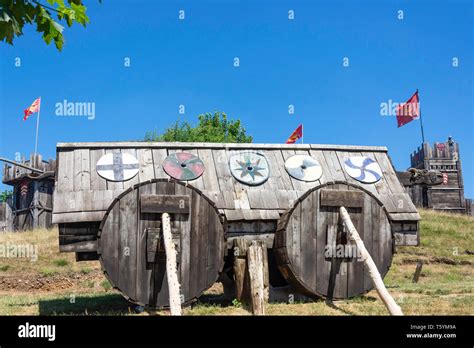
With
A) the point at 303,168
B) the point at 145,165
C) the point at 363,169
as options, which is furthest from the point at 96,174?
the point at 363,169

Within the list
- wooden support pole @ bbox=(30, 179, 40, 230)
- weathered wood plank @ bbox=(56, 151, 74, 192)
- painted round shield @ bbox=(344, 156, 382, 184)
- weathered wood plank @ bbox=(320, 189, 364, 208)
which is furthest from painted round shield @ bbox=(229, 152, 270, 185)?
wooden support pole @ bbox=(30, 179, 40, 230)

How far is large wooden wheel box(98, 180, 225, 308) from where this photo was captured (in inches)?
413

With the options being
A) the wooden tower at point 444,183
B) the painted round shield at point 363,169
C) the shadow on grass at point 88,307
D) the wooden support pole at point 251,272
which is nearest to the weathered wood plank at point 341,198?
the painted round shield at point 363,169

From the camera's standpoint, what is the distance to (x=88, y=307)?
12.0 metres

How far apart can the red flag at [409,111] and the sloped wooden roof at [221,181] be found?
16560 mm

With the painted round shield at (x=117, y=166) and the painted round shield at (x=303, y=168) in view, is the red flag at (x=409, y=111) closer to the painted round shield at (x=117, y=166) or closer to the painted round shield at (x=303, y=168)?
the painted round shield at (x=303, y=168)

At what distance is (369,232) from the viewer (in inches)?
471

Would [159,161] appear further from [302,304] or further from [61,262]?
[61,262]

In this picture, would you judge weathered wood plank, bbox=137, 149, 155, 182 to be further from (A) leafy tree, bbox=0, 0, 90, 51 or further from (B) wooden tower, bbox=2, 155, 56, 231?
(B) wooden tower, bbox=2, 155, 56, 231

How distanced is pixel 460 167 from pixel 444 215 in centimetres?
969
